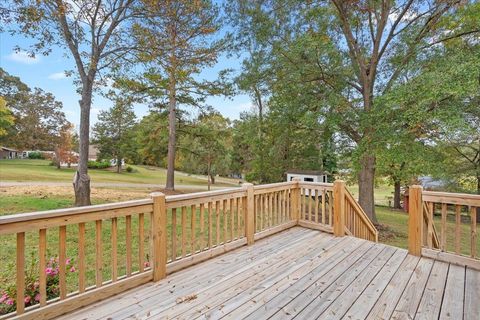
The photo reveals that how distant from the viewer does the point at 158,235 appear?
282cm

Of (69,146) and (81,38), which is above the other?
(81,38)

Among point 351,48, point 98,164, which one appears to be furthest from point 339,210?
point 98,164

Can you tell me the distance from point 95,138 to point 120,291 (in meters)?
30.5

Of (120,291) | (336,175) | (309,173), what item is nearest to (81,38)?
(120,291)

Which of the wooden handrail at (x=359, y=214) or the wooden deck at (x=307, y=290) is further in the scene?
the wooden handrail at (x=359, y=214)

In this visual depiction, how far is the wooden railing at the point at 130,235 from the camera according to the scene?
209 centimetres

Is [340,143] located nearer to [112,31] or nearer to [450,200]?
[450,200]

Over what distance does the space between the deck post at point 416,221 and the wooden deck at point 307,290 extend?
0.16m

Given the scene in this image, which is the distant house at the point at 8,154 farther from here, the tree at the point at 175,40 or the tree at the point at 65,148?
the tree at the point at 175,40

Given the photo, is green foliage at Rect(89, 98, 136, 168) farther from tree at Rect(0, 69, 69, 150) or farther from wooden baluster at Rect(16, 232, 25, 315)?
wooden baluster at Rect(16, 232, 25, 315)

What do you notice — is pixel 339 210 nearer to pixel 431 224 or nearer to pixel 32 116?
pixel 431 224

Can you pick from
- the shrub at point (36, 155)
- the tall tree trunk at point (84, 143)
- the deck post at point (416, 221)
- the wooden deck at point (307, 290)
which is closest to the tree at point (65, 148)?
the shrub at point (36, 155)

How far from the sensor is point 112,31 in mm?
7363

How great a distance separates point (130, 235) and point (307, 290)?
6.22 ft
